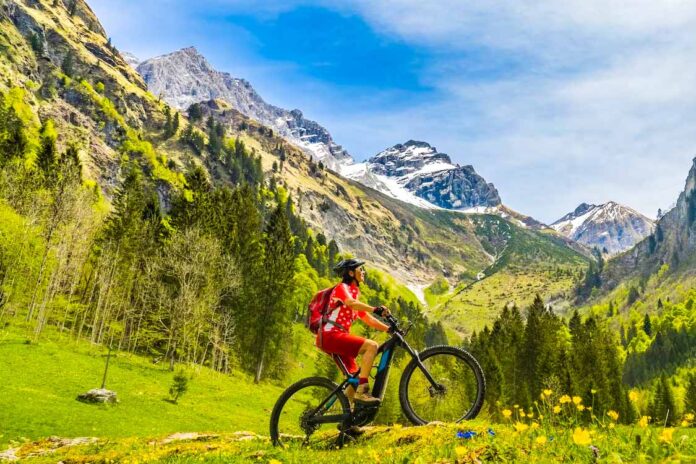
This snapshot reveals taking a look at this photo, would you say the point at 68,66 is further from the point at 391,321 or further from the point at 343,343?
the point at 391,321

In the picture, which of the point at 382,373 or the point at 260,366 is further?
the point at 260,366

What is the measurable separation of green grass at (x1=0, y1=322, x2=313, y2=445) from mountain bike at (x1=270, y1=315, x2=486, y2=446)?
18.7m

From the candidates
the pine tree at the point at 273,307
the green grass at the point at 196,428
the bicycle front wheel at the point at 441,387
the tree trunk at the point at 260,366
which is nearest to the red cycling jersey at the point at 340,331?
the bicycle front wheel at the point at 441,387

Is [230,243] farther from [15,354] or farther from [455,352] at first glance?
[455,352]

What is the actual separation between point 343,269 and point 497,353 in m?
73.1

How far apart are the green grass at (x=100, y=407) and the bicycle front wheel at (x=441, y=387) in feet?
67.1

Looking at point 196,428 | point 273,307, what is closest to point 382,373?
point 196,428

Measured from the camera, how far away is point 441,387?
9.75 metres

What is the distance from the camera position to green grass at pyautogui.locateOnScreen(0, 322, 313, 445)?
25.8 m

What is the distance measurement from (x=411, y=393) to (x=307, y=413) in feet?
7.17

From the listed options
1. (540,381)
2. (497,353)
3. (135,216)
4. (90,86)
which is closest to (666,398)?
(540,381)

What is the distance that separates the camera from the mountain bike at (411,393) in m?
9.40

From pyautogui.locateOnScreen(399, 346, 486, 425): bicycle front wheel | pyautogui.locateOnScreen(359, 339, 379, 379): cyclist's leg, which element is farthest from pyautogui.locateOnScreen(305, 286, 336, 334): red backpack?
pyautogui.locateOnScreen(399, 346, 486, 425): bicycle front wheel

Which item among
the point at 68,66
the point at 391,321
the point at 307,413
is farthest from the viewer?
the point at 68,66
